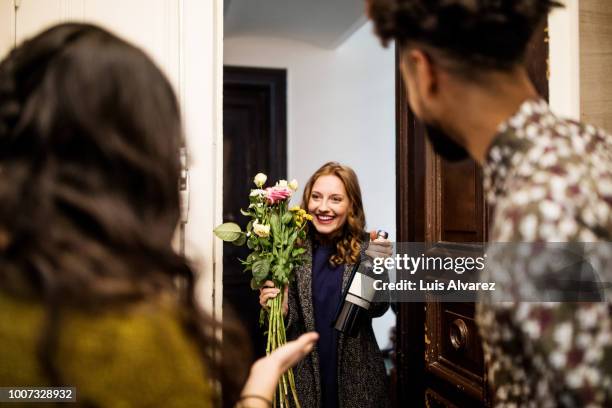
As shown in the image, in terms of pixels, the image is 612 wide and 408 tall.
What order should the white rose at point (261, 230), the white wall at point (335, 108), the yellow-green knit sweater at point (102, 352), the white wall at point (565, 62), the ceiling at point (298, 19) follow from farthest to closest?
the white wall at point (335, 108), the ceiling at point (298, 19), the white rose at point (261, 230), the white wall at point (565, 62), the yellow-green knit sweater at point (102, 352)

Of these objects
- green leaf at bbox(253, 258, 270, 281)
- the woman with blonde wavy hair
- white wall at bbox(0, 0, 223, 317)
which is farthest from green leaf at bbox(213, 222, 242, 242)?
the woman with blonde wavy hair

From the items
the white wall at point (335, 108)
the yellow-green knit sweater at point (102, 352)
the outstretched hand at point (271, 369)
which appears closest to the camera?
the yellow-green knit sweater at point (102, 352)

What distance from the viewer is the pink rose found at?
1.67 m

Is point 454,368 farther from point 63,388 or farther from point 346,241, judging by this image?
point 63,388

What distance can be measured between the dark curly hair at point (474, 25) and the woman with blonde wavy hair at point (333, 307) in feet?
4.30

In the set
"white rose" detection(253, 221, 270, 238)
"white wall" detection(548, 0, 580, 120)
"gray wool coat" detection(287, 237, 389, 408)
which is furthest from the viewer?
"gray wool coat" detection(287, 237, 389, 408)

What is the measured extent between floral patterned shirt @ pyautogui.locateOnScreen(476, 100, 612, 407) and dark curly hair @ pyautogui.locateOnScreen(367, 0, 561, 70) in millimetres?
93

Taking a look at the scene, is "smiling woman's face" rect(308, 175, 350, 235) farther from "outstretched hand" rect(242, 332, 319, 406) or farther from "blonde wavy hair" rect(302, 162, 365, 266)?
"outstretched hand" rect(242, 332, 319, 406)

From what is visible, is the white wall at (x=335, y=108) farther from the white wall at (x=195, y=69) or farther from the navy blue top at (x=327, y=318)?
the white wall at (x=195, y=69)

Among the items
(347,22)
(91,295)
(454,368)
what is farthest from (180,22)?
(347,22)

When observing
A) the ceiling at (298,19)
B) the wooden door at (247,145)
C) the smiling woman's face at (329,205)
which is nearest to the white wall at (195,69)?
the smiling woman's face at (329,205)

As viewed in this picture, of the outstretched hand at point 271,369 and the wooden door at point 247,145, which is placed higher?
the wooden door at point 247,145

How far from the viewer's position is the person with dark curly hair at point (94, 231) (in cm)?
51

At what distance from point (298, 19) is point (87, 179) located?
312 cm
